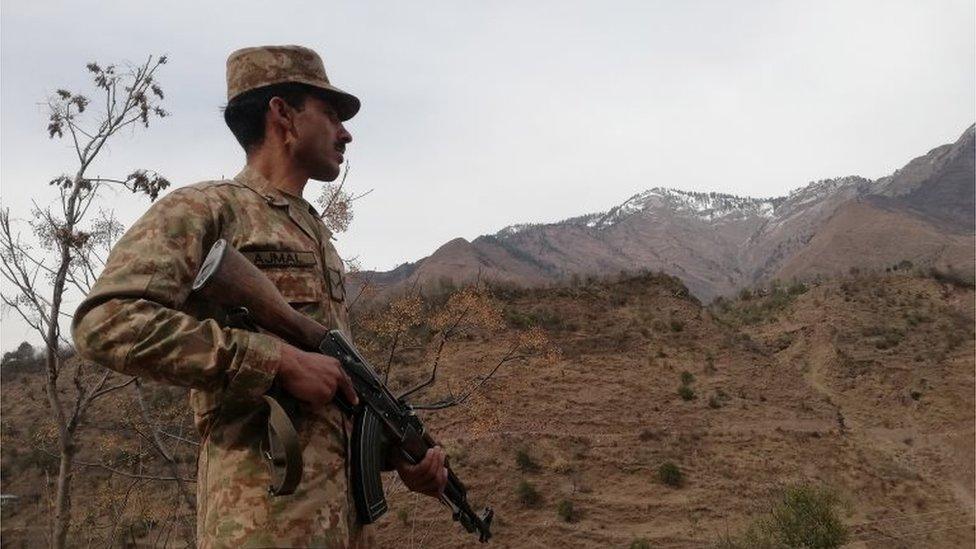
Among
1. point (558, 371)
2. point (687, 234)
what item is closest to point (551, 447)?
point (558, 371)

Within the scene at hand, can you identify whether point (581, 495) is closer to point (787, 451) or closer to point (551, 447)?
point (551, 447)

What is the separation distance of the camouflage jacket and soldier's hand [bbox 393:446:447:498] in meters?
0.28

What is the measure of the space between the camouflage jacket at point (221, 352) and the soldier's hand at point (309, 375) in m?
0.04

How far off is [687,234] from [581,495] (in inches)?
3172

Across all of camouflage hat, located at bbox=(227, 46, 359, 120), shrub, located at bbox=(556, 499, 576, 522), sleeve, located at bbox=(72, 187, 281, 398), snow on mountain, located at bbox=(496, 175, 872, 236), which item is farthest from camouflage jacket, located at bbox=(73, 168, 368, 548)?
snow on mountain, located at bbox=(496, 175, 872, 236)

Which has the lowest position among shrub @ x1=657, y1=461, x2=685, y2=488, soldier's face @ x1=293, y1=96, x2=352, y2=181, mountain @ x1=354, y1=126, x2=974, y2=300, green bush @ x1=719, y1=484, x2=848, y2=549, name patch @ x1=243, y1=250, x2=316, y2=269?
green bush @ x1=719, y1=484, x2=848, y2=549

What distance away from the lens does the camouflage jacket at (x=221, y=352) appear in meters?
1.38

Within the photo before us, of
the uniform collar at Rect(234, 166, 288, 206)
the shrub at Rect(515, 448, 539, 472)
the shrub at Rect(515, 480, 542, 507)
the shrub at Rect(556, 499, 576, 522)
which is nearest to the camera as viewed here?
the uniform collar at Rect(234, 166, 288, 206)

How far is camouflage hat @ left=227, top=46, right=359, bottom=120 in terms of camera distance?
1.92 metres

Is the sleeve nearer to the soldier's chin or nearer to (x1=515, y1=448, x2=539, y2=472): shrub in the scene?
the soldier's chin

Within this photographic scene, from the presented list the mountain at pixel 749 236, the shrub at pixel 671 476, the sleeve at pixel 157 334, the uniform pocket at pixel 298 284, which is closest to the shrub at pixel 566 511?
the shrub at pixel 671 476

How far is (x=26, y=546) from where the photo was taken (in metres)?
15.4

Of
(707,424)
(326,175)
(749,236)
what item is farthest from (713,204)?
(326,175)

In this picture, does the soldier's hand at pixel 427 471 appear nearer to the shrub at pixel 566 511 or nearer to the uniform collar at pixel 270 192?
the uniform collar at pixel 270 192
